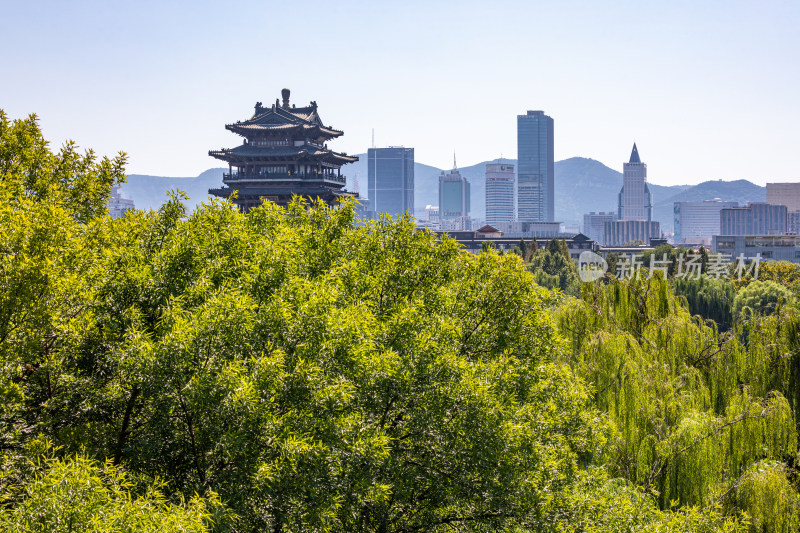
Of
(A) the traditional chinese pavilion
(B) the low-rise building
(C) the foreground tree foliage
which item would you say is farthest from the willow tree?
(B) the low-rise building

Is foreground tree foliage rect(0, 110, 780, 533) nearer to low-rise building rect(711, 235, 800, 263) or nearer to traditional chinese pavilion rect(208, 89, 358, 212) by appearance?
traditional chinese pavilion rect(208, 89, 358, 212)

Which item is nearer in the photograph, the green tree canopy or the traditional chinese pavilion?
the green tree canopy

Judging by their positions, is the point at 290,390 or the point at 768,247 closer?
the point at 290,390

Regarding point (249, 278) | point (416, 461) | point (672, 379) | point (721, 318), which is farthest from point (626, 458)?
point (721, 318)

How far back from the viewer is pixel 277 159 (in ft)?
236

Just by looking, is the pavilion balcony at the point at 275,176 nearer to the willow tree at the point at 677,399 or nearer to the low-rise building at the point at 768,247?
the willow tree at the point at 677,399

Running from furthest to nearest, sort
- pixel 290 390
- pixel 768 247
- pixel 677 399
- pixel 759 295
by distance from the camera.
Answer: pixel 768 247 → pixel 759 295 → pixel 677 399 → pixel 290 390

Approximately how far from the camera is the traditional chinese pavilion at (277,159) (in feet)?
233

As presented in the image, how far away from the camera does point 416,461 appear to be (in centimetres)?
1076

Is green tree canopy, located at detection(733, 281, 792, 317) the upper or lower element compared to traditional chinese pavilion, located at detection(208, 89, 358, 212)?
lower

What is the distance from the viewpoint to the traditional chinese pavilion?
71000 millimetres

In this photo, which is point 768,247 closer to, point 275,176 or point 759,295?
point 759,295

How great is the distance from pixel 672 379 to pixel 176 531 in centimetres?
1394

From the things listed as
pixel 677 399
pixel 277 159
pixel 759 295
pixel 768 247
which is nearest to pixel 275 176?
pixel 277 159
